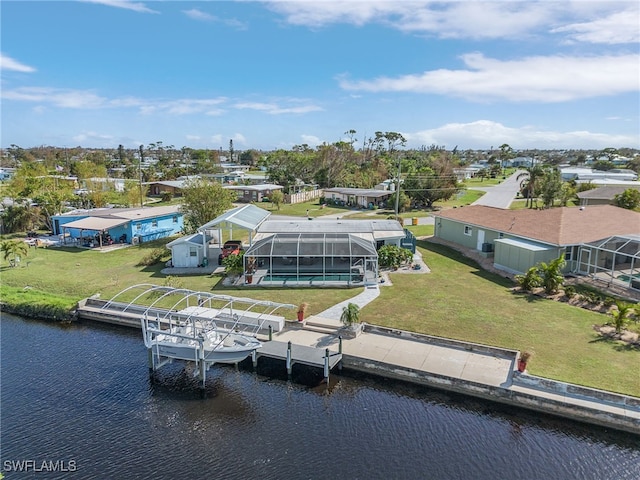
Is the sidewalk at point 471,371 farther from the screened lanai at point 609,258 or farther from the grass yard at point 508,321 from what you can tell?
the screened lanai at point 609,258

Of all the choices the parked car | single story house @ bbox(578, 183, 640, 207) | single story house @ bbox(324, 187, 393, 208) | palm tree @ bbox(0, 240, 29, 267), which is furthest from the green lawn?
single story house @ bbox(578, 183, 640, 207)

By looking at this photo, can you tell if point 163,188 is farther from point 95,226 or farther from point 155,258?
point 155,258

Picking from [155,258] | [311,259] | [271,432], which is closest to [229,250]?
[155,258]

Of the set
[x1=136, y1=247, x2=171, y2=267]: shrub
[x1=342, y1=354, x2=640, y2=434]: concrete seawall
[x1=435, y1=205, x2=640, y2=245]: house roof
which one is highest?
[x1=435, y1=205, x2=640, y2=245]: house roof

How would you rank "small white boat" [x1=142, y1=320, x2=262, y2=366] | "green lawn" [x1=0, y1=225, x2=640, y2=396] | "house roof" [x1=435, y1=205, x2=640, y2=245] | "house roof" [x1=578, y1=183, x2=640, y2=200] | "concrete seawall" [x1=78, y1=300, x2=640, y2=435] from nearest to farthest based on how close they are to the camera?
"concrete seawall" [x1=78, y1=300, x2=640, y2=435] < "green lawn" [x1=0, y1=225, x2=640, y2=396] < "small white boat" [x1=142, y1=320, x2=262, y2=366] < "house roof" [x1=435, y1=205, x2=640, y2=245] < "house roof" [x1=578, y1=183, x2=640, y2=200]

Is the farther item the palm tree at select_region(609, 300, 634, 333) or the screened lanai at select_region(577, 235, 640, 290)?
the screened lanai at select_region(577, 235, 640, 290)

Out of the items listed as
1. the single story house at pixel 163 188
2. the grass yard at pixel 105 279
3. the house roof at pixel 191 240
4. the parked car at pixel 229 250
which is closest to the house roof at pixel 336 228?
the parked car at pixel 229 250

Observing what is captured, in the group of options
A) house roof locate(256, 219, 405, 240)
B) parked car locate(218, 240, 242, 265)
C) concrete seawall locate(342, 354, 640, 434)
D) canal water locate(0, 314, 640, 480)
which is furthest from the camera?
parked car locate(218, 240, 242, 265)

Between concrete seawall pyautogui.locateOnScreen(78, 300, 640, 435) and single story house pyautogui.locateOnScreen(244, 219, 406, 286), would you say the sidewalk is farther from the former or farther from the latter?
single story house pyautogui.locateOnScreen(244, 219, 406, 286)
